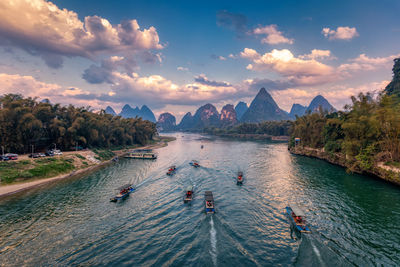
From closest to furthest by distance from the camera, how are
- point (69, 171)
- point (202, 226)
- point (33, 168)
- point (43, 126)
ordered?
point (202, 226) → point (33, 168) → point (69, 171) → point (43, 126)

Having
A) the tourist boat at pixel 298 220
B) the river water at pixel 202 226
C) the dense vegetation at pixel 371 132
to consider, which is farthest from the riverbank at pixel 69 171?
the dense vegetation at pixel 371 132

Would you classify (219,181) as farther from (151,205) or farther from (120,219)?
(120,219)

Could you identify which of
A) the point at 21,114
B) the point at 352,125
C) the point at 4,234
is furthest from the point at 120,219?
the point at 352,125

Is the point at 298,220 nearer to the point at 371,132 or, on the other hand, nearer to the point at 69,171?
the point at 371,132

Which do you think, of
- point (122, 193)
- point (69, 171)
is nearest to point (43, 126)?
point (69, 171)

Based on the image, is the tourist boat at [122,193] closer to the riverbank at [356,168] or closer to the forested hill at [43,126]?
the forested hill at [43,126]

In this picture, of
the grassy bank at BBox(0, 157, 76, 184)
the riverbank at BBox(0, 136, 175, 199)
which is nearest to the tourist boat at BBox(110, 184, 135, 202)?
the riverbank at BBox(0, 136, 175, 199)
